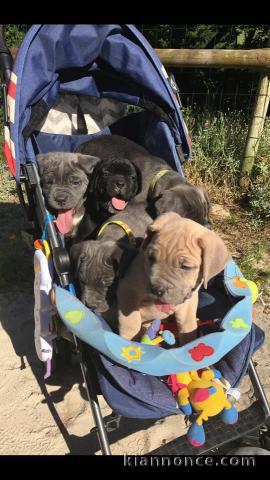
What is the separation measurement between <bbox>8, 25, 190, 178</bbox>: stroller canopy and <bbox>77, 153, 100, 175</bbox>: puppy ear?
0.45 meters

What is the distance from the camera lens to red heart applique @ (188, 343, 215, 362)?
2.11m

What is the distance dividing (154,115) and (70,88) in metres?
0.75

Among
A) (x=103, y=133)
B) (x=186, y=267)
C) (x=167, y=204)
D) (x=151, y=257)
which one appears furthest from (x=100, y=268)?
(x=103, y=133)

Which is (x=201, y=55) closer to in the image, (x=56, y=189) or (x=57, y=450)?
(x=56, y=189)

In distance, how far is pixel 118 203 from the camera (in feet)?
11.1

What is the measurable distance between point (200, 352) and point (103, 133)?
2.58m

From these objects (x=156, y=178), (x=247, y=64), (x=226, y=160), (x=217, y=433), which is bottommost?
(x=217, y=433)

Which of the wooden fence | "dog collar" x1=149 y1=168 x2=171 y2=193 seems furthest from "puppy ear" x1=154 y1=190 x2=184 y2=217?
the wooden fence

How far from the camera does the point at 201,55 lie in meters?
5.07

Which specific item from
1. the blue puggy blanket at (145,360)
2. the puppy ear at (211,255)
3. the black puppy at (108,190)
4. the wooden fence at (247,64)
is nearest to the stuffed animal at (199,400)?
the blue puggy blanket at (145,360)

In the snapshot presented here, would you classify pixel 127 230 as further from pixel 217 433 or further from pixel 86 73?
pixel 86 73

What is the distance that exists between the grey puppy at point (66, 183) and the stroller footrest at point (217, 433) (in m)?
1.81

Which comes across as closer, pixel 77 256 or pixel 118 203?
pixel 77 256

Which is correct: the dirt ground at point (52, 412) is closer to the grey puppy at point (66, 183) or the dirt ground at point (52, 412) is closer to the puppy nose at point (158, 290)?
the grey puppy at point (66, 183)
